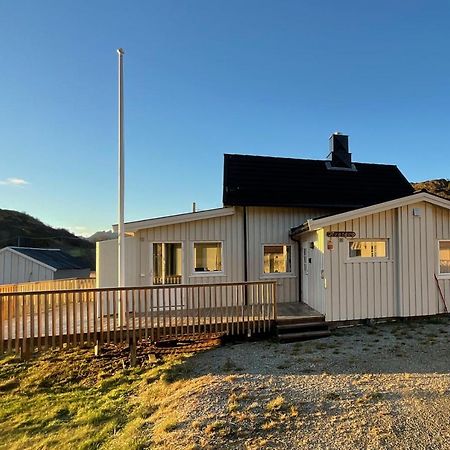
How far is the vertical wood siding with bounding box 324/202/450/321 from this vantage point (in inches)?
344

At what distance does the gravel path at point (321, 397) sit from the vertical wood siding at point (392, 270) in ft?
5.12

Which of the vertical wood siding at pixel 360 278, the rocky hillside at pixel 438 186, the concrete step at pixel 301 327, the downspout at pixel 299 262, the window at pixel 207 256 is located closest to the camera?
the concrete step at pixel 301 327

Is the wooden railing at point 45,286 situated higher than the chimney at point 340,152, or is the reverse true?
the chimney at point 340,152

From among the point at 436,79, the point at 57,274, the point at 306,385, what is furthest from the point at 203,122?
the point at 57,274

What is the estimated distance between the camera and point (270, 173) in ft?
40.7

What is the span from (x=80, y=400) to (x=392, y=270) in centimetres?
825

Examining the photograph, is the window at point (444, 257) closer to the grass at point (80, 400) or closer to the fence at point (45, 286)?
the grass at point (80, 400)

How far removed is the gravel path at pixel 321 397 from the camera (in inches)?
139

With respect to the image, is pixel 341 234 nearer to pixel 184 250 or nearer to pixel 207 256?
pixel 207 256

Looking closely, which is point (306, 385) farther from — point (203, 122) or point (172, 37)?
point (203, 122)

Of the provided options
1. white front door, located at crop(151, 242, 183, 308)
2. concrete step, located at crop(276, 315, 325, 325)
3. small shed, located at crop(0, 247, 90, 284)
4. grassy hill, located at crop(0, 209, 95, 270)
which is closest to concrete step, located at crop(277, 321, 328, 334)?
concrete step, located at crop(276, 315, 325, 325)

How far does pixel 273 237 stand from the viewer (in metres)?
10.9

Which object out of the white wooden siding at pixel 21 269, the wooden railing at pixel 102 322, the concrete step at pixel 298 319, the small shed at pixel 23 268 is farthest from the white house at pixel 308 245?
the white wooden siding at pixel 21 269

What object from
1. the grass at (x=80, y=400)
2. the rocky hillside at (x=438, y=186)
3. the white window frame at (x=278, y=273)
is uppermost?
the rocky hillside at (x=438, y=186)
